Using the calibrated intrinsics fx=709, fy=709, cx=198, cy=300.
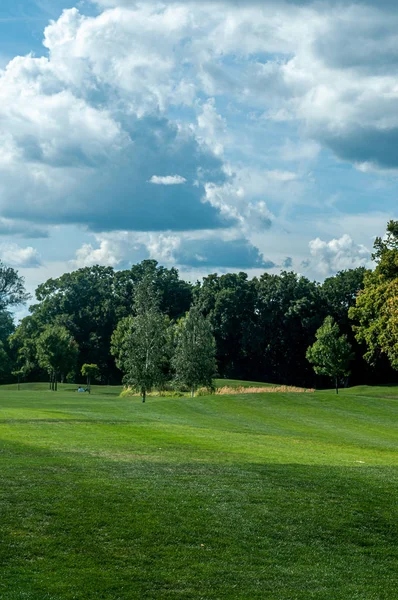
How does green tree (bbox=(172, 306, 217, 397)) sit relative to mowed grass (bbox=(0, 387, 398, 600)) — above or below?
above

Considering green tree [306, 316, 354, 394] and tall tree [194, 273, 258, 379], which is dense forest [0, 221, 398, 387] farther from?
green tree [306, 316, 354, 394]

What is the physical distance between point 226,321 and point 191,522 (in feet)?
255

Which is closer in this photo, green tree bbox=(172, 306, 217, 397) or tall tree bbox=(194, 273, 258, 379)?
green tree bbox=(172, 306, 217, 397)

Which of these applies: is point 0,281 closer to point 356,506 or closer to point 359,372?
point 359,372

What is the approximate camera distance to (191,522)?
1094cm

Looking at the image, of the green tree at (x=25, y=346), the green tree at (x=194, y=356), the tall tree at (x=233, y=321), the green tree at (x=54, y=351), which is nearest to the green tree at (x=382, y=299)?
the green tree at (x=194, y=356)

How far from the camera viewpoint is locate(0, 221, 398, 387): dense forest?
282ft

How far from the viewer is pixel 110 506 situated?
11383 millimetres

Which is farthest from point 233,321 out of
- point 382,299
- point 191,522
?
point 191,522

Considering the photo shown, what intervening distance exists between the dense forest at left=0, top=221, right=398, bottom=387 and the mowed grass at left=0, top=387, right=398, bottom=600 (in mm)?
58816

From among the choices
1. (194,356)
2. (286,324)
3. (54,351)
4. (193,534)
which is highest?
(286,324)

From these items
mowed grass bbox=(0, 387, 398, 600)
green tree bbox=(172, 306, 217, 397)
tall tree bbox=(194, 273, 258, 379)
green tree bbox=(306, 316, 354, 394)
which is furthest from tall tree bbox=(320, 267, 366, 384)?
mowed grass bbox=(0, 387, 398, 600)

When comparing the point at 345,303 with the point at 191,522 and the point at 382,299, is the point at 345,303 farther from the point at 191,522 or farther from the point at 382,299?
the point at 191,522

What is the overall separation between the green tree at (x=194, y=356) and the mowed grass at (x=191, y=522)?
3415cm
